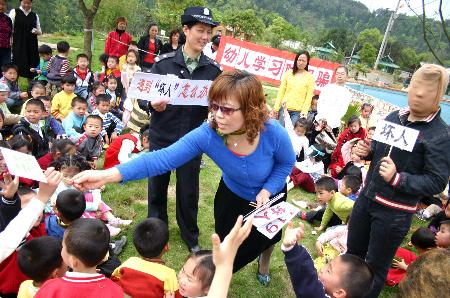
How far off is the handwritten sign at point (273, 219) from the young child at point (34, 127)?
342 cm

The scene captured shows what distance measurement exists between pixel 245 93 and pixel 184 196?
1.63 m

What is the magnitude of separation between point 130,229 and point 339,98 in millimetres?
4492

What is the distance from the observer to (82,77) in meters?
6.59

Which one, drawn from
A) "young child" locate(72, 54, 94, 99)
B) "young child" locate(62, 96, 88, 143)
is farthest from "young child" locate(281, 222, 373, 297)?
"young child" locate(72, 54, 94, 99)

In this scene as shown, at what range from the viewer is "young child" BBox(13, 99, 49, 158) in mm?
4340

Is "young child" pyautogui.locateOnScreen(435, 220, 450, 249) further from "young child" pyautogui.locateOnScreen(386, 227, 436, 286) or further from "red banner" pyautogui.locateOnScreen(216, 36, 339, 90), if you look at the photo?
"red banner" pyautogui.locateOnScreen(216, 36, 339, 90)

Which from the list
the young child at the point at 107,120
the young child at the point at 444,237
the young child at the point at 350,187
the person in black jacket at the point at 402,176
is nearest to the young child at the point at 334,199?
the young child at the point at 350,187

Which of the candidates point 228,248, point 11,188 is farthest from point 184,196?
point 228,248

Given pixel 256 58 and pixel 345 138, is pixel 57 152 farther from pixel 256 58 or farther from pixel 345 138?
pixel 256 58

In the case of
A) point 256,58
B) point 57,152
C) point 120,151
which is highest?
point 256,58

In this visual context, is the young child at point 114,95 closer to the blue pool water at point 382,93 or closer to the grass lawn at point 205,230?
the grass lawn at point 205,230

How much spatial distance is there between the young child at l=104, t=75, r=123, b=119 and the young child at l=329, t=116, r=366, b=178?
4.13 meters

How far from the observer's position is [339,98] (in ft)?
20.9

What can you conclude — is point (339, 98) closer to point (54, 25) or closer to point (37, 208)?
point (37, 208)
